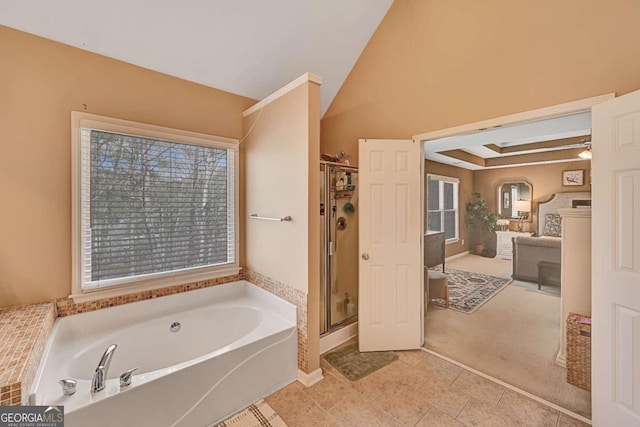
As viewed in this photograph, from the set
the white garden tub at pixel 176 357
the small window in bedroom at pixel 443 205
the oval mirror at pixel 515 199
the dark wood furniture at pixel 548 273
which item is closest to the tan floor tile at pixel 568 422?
the white garden tub at pixel 176 357

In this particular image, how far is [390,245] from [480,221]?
233 inches

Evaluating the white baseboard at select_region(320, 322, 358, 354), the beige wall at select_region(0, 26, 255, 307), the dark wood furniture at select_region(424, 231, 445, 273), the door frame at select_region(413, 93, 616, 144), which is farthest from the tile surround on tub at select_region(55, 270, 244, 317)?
the dark wood furniture at select_region(424, 231, 445, 273)

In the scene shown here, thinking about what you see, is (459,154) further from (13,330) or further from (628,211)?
(13,330)

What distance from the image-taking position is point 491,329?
9.80 feet

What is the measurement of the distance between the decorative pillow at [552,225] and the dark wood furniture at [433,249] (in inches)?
119

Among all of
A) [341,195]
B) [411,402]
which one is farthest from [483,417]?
[341,195]

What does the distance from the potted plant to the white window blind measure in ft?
21.9

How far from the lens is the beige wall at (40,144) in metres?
1.79

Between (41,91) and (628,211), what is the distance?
386 cm

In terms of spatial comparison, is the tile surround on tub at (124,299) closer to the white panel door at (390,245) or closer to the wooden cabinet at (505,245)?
the white panel door at (390,245)

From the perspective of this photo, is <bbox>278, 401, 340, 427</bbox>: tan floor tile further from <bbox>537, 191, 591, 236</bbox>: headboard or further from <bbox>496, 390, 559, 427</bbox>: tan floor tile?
<bbox>537, 191, 591, 236</bbox>: headboard

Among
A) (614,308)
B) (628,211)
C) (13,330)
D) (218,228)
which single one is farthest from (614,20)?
(13,330)

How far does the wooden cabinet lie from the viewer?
6.64 m

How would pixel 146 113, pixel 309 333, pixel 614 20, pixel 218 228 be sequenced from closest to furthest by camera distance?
pixel 614 20, pixel 309 333, pixel 146 113, pixel 218 228
